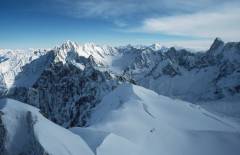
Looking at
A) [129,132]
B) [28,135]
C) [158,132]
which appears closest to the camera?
[28,135]

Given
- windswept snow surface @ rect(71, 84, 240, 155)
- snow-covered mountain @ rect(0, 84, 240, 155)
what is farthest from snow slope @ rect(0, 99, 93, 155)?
windswept snow surface @ rect(71, 84, 240, 155)

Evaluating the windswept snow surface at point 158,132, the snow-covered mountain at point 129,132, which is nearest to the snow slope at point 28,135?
the snow-covered mountain at point 129,132

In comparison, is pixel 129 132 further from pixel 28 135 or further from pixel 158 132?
pixel 28 135

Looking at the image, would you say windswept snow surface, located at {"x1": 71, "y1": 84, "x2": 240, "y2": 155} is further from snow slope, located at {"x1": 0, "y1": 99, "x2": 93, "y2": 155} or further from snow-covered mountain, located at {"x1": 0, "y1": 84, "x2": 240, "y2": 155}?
snow slope, located at {"x1": 0, "y1": 99, "x2": 93, "y2": 155}

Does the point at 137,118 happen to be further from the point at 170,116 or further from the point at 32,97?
the point at 32,97

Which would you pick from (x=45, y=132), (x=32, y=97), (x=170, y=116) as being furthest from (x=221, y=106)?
(x=45, y=132)

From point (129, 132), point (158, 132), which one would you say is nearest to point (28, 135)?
point (129, 132)
